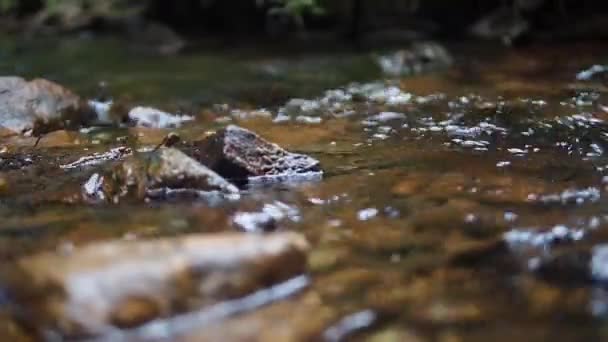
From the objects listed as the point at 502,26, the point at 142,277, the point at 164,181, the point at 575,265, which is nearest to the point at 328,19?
the point at 502,26

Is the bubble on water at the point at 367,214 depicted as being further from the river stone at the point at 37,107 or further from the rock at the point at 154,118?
the river stone at the point at 37,107

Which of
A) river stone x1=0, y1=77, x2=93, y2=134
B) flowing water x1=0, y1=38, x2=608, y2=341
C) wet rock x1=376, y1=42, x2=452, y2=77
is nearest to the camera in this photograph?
flowing water x1=0, y1=38, x2=608, y2=341

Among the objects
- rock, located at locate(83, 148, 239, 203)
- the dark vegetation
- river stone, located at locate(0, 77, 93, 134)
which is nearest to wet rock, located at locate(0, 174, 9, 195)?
rock, located at locate(83, 148, 239, 203)

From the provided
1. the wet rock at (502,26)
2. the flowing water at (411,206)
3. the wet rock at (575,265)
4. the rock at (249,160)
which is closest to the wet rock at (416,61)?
the flowing water at (411,206)

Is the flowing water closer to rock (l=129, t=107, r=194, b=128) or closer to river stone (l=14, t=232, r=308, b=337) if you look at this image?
river stone (l=14, t=232, r=308, b=337)

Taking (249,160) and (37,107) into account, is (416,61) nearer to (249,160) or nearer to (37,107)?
(37,107)

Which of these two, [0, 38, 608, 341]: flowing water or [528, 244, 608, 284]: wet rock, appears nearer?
[0, 38, 608, 341]: flowing water

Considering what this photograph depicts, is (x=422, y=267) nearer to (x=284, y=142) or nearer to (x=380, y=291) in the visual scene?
(x=380, y=291)
